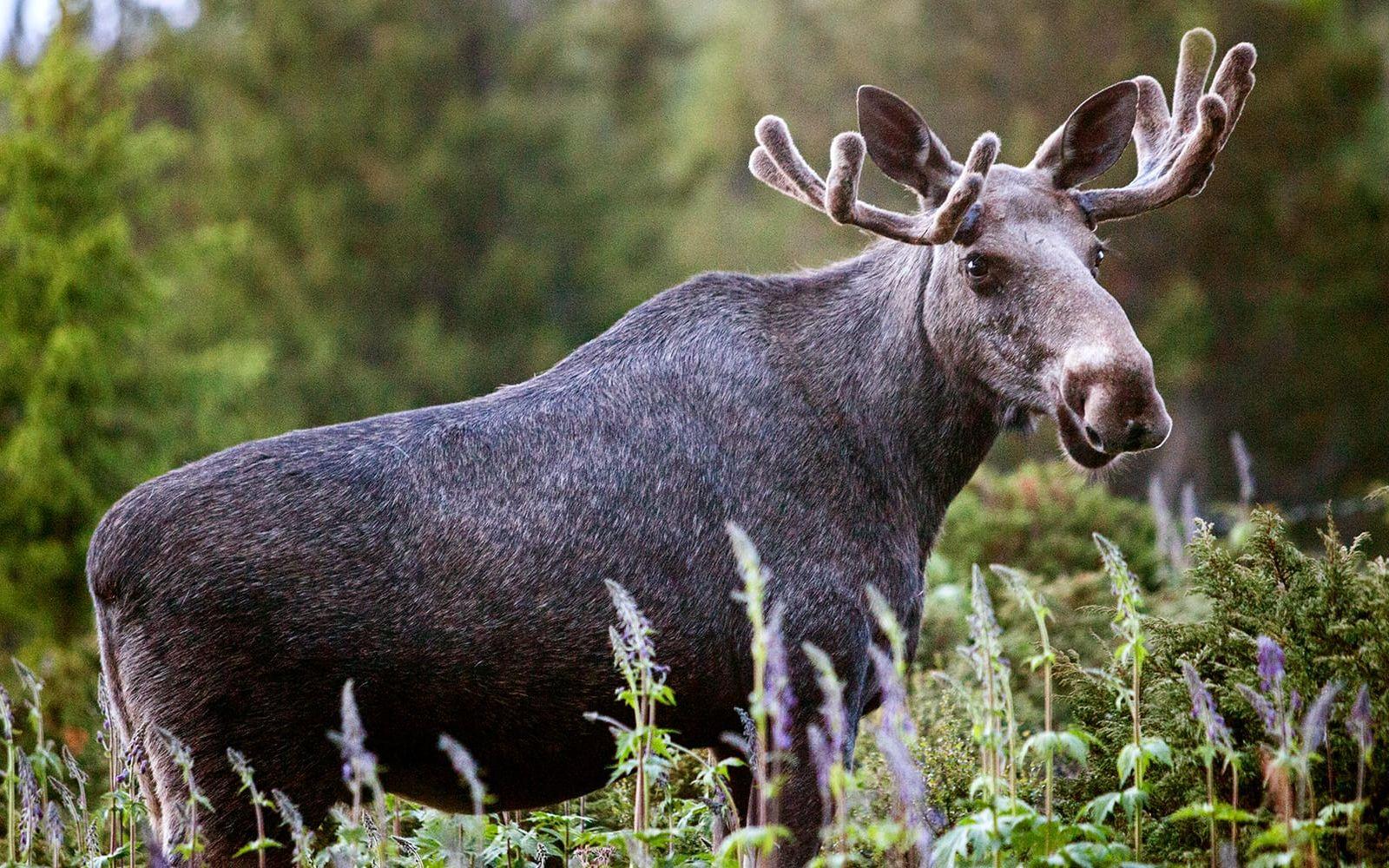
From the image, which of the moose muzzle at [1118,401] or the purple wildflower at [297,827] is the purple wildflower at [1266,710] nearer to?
the moose muzzle at [1118,401]

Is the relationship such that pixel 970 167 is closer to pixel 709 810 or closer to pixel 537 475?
pixel 537 475

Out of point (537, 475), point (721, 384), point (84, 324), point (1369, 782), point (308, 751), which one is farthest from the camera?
point (84, 324)

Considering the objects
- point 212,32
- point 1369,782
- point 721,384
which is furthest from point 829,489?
point 212,32

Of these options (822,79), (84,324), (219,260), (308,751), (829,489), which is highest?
(822,79)

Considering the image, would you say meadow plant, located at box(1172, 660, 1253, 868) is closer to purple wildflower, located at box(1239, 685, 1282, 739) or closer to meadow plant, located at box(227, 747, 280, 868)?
purple wildflower, located at box(1239, 685, 1282, 739)

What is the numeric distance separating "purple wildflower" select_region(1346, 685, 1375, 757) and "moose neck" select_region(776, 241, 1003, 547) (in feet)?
5.12

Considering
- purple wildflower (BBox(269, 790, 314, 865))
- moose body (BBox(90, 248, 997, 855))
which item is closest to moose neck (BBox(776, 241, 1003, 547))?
moose body (BBox(90, 248, 997, 855))

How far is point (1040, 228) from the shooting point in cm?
465

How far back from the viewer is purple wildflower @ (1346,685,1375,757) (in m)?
3.35

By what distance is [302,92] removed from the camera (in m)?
25.1

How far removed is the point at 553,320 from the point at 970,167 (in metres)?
20.2

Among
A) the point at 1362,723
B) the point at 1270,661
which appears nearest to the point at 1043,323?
the point at 1270,661

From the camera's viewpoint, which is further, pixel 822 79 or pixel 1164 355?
pixel 822 79

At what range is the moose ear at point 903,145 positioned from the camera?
15.8ft
